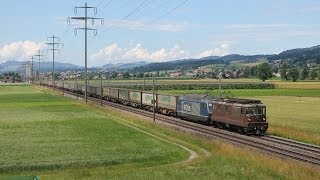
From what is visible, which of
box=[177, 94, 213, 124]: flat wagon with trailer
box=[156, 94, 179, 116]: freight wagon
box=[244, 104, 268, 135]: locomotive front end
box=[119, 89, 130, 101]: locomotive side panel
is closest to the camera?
box=[244, 104, 268, 135]: locomotive front end

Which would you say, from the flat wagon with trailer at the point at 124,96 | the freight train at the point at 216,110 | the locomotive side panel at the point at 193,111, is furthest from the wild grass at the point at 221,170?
the flat wagon with trailer at the point at 124,96

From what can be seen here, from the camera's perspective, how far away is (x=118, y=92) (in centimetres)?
11075

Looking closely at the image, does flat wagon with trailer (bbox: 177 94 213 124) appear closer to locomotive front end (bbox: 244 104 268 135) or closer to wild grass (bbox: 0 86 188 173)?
locomotive front end (bbox: 244 104 268 135)

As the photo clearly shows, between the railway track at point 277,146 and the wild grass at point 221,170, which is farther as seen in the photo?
the railway track at point 277,146

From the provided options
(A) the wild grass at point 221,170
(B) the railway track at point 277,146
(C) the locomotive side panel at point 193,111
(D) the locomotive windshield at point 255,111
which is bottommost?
(B) the railway track at point 277,146

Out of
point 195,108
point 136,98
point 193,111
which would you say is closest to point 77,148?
point 195,108

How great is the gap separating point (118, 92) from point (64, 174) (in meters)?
81.6

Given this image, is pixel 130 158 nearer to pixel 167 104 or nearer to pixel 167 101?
pixel 167 101

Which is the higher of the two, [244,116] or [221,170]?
[244,116]

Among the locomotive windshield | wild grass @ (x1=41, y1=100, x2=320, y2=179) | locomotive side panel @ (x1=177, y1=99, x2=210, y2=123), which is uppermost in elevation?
the locomotive windshield

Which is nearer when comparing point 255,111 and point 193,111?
point 255,111

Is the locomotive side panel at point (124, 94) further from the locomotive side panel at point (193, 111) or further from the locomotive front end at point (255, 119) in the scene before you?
the locomotive front end at point (255, 119)

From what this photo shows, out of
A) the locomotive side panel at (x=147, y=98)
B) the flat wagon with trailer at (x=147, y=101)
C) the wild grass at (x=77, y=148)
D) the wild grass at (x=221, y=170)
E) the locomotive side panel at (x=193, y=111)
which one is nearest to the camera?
the wild grass at (x=221, y=170)

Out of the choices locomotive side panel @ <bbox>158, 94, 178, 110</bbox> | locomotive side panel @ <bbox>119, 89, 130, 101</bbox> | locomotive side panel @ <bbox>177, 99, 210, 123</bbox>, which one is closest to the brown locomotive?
locomotive side panel @ <bbox>177, 99, 210, 123</bbox>
